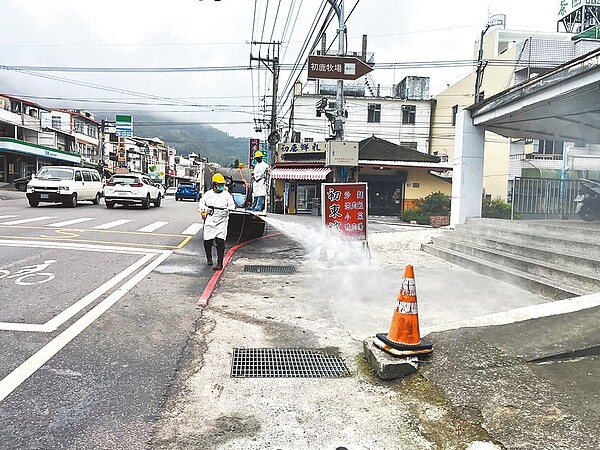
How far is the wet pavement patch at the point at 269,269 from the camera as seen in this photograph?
9.29 m

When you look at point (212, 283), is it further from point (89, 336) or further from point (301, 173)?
point (301, 173)

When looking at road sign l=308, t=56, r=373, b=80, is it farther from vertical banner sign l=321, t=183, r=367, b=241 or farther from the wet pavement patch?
the wet pavement patch

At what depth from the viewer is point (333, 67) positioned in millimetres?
10422

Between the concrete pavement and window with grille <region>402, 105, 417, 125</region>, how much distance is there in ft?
129

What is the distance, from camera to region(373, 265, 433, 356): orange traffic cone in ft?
14.5

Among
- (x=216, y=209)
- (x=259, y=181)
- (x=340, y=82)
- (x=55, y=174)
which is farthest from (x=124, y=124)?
(x=216, y=209)

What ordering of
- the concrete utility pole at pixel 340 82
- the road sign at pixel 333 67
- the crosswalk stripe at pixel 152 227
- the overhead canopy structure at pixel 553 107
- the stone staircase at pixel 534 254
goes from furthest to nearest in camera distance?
the crosswalk stripe at pixel 152 227, the concrete utility pole at pixel 340 82, the road sign at pixel 333 67, the overhead canopy structure at pixel 553 107, the stone staircase at pixel 534 254

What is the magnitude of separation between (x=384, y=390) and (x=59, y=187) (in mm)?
19490

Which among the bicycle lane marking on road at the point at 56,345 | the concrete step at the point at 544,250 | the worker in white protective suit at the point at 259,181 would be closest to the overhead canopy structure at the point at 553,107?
the concrete step at the point at 544,250

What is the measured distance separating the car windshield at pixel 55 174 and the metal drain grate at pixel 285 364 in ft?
62.2

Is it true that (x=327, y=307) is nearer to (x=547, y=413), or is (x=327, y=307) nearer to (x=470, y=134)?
(x=547, y=413)

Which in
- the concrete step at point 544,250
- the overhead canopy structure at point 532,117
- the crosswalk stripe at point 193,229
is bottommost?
the crosswalk stripe at point 193,229

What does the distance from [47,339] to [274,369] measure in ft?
7.61

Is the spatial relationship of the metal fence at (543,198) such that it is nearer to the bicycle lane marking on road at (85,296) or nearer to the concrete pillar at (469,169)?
the concrete pillar at (469,169)
